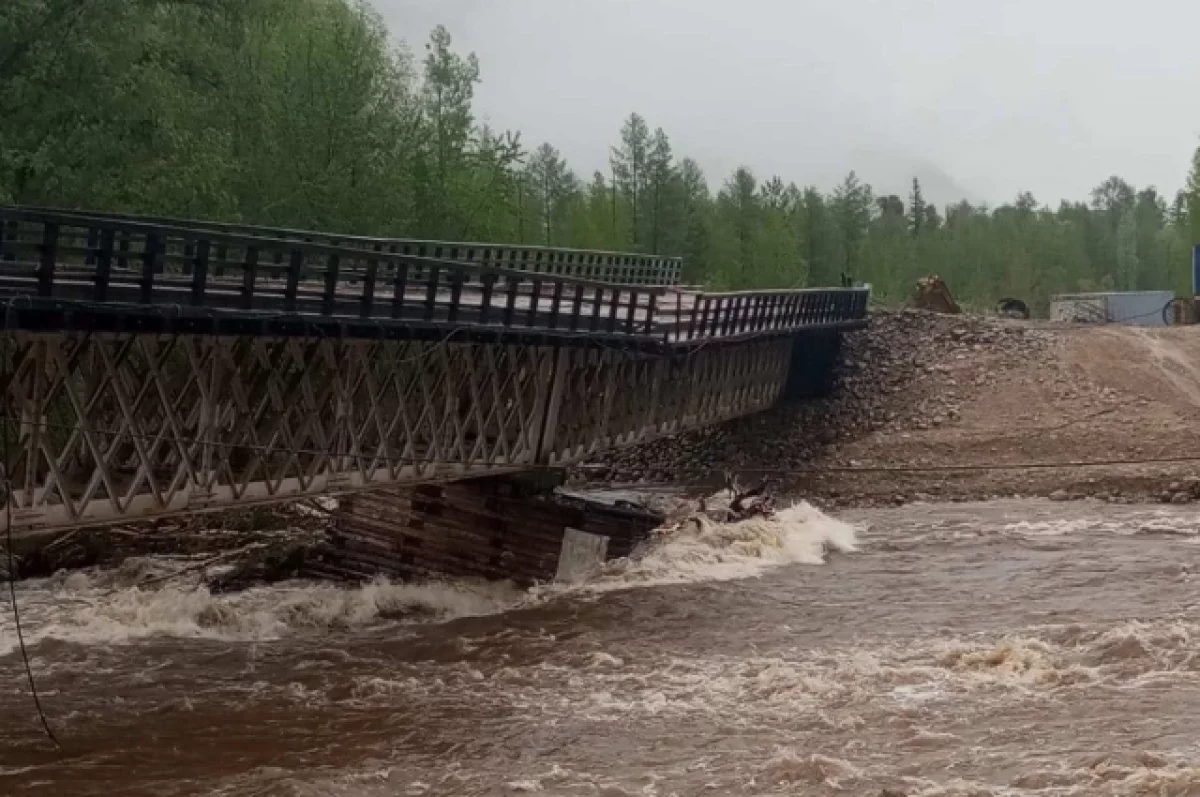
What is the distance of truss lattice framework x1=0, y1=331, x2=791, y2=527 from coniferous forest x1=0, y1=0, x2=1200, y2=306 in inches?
195

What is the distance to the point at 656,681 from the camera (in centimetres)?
1727

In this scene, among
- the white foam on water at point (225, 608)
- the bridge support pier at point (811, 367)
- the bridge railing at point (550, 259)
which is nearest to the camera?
the white foam on water at point (225, 608)

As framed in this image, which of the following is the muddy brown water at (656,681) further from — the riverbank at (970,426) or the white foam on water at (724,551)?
the riverbank at (970,426)

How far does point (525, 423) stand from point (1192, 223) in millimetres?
58411

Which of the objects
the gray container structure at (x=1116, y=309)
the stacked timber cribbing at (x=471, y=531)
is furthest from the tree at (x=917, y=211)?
the stacked timber cribbing at (x=471, y=531)

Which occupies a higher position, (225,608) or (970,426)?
(970,426)

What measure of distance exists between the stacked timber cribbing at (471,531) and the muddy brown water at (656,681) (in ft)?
3.55

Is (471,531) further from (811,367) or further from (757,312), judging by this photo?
(811,367)

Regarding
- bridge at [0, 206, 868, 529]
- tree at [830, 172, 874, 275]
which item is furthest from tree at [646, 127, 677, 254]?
bridge at [0, 206, 868, 529]

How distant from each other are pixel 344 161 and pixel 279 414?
23137 mm

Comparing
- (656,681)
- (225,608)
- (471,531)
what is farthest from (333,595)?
(656,681)

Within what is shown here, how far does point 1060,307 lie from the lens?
5897cm

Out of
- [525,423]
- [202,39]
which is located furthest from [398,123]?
[525,423]

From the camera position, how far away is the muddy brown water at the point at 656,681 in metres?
13.6
